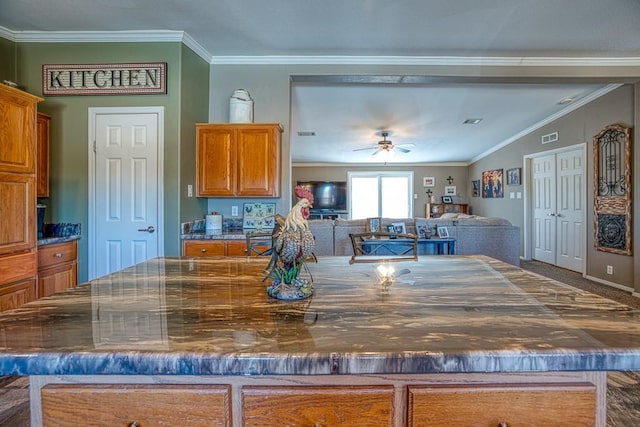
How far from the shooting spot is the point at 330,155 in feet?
30.7

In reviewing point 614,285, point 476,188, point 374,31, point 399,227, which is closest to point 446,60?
point 374,31

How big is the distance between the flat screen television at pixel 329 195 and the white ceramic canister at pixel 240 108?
6782mm

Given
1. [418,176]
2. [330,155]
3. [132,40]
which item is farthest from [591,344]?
[418,176]

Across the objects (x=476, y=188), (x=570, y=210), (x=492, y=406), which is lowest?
(x=492, y=406)

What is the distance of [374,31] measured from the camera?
3297mm

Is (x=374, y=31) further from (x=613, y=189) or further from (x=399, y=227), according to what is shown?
(x=613, y=189)

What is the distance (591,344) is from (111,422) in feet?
3.29

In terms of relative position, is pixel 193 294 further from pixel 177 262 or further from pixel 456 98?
pixel 456 98

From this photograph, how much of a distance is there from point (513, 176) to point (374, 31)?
5420mm

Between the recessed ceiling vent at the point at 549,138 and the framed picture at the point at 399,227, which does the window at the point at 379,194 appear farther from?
the framed picture at the point at 399,227

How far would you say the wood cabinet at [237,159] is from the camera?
3676 mm

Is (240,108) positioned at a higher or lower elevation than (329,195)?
higher

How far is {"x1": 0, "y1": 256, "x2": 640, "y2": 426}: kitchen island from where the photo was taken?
0.68m

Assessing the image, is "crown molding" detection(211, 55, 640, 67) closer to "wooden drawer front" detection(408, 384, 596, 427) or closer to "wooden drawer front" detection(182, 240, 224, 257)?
"wooden drawer front" detection(182, 240, 224, 257)
